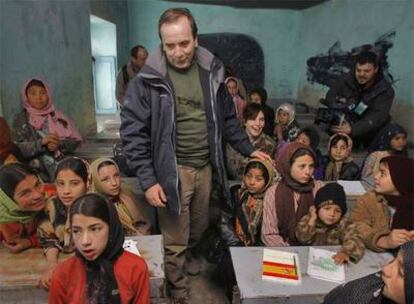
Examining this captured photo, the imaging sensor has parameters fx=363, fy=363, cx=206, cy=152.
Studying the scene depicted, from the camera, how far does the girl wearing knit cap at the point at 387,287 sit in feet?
4.28

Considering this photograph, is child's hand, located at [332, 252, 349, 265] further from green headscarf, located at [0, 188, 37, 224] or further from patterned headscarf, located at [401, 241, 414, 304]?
green headscarf, located at [0, 188, 37, 224]

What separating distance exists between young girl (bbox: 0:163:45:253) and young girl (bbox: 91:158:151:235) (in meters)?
0.40

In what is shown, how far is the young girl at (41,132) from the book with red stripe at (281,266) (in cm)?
220

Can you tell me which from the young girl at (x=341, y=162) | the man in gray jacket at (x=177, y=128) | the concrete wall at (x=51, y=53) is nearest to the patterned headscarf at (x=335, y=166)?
the young girl at (x=341, y=162)

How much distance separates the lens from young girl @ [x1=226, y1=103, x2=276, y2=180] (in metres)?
3.35

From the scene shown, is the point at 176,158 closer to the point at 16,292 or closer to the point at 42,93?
the point at 16,292

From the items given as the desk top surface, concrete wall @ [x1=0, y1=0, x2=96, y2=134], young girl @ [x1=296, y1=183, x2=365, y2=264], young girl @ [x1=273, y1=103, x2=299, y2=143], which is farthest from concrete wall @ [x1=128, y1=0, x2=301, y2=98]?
the desk top surface

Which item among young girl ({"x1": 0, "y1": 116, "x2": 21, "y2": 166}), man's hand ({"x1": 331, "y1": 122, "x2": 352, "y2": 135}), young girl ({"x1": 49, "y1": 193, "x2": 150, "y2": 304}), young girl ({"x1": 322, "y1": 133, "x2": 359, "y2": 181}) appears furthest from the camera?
man's hand ({"x1": 331, "y1": 122, "x2": 352, "y2": 135})

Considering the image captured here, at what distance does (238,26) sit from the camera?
8.55 meters

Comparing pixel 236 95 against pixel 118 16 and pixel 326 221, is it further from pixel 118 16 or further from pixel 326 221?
pixel 118 16

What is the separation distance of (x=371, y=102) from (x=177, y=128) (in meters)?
2.92

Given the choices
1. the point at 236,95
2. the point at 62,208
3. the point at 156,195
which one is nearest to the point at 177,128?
the point at 156,195

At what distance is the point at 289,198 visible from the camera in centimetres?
240

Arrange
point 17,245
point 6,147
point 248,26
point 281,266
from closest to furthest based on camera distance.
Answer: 1. point 281,266
2. point 17,245
3. point 6,147
4. point 248,26
